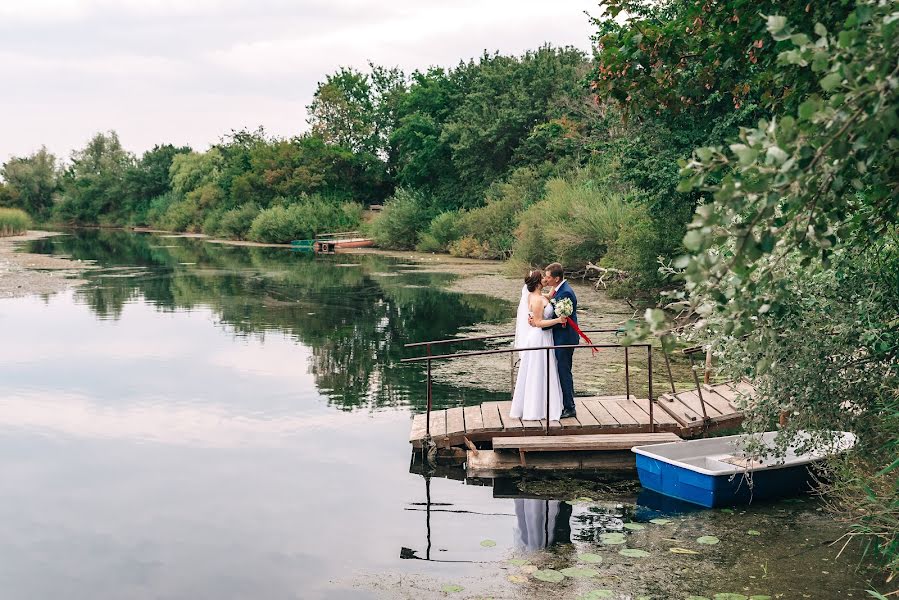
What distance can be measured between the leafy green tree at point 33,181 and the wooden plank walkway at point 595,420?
10334cm

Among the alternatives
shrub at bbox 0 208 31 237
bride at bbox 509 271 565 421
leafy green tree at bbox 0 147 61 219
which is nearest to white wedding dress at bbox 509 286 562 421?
bride at bbox 509 271 565 421

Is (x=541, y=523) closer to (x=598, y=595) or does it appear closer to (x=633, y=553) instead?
(x=633, y=553)

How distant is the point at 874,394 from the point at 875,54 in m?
4.81

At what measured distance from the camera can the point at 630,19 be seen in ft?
29.4

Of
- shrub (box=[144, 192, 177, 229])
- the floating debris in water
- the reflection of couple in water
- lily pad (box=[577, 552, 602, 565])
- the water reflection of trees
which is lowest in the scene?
the reflection of couple in water

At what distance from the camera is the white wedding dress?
1145cm

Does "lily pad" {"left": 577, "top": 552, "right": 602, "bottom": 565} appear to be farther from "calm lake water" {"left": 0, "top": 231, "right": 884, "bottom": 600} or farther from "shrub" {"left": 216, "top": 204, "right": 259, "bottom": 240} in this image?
"shrub" {"left": 216, "top": 204, "right": 259, "bottom": 240}

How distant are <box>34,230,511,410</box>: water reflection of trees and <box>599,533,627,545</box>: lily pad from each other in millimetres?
5995

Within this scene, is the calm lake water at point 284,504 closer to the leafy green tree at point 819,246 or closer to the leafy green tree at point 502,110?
the leafy green tree at point 819,246

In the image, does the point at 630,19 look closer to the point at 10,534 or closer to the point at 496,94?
the point at 10,534

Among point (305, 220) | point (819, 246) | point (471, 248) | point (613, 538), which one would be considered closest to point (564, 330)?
point (613, 538)

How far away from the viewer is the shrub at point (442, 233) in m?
49.1

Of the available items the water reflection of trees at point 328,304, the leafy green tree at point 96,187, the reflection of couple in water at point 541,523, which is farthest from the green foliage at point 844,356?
the leafy green tree at point 96,187

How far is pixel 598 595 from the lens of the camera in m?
7.27
